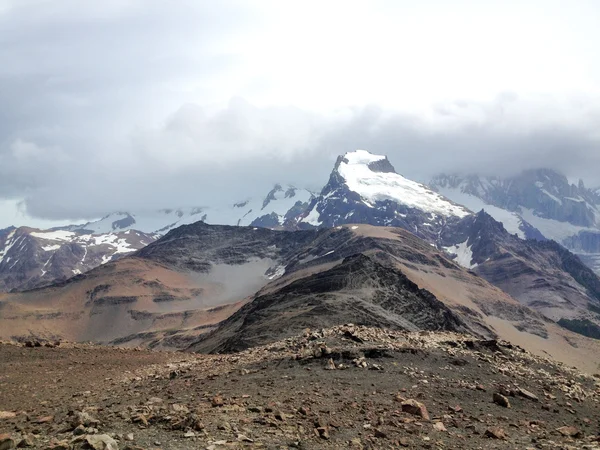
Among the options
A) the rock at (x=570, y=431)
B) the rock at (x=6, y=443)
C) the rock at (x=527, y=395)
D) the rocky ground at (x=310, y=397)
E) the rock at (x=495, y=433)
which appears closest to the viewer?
the rock at (x=6, y=443)

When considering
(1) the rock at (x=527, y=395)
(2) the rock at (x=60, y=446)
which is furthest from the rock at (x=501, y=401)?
(2) the rock at (x=60, y=446)

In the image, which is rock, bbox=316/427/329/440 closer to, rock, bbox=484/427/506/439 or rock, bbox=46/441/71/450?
rock, bbox=484/427/506/439

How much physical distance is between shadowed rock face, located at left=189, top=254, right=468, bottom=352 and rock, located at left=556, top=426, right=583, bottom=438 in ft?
119

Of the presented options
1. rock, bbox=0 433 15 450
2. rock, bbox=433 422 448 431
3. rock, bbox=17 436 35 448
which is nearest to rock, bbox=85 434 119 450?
rock, bbox=17 436 35 448

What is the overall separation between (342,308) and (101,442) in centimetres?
5529

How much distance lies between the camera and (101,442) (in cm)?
1628

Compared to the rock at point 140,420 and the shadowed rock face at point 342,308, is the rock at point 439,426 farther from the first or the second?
the shadowed rock face at point 342,308

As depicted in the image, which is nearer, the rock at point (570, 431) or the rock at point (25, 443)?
the rock at point (25, 443)

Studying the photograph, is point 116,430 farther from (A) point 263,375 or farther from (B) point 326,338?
(B) point 326,338

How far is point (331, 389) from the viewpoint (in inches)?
982

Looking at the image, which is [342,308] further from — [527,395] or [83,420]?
[83,420]

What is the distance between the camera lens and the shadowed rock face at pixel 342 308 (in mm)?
64812

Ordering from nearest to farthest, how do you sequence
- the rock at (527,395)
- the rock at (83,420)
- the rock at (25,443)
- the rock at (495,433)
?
1. the rock at (25,443)
2. the rock at (83,420)
3. the rock at (495,433)
4. the rock at (527,395)

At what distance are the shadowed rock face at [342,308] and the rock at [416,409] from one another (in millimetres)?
35076
